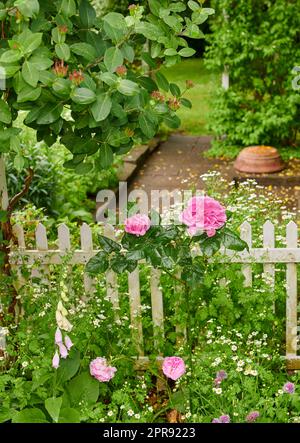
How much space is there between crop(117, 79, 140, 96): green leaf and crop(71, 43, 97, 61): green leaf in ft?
0.77

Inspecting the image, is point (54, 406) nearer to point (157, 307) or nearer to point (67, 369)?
point (67, 369)

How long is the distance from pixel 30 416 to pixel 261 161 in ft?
20.1

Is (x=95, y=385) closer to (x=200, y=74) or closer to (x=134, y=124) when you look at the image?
(x=134, y=124)

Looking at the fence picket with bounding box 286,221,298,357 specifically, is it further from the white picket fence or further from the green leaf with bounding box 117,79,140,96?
the green leaf with bounding box 117,79,140,96

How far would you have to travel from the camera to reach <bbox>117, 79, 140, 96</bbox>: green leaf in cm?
256

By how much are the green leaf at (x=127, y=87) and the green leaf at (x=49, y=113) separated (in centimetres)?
30

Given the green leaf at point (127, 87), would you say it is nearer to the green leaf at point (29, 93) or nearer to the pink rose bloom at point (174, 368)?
the green leaf at point (29, 93)

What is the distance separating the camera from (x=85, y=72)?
2.89m

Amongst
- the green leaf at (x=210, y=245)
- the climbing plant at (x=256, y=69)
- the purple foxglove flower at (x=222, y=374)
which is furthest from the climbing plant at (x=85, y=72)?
the climbing plant at (x=256, y=69)

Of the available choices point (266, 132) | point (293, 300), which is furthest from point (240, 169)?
point (293, 300)

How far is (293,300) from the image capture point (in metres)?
3.84

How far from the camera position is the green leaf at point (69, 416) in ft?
9.84

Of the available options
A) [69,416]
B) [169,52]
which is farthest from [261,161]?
[69,416]
